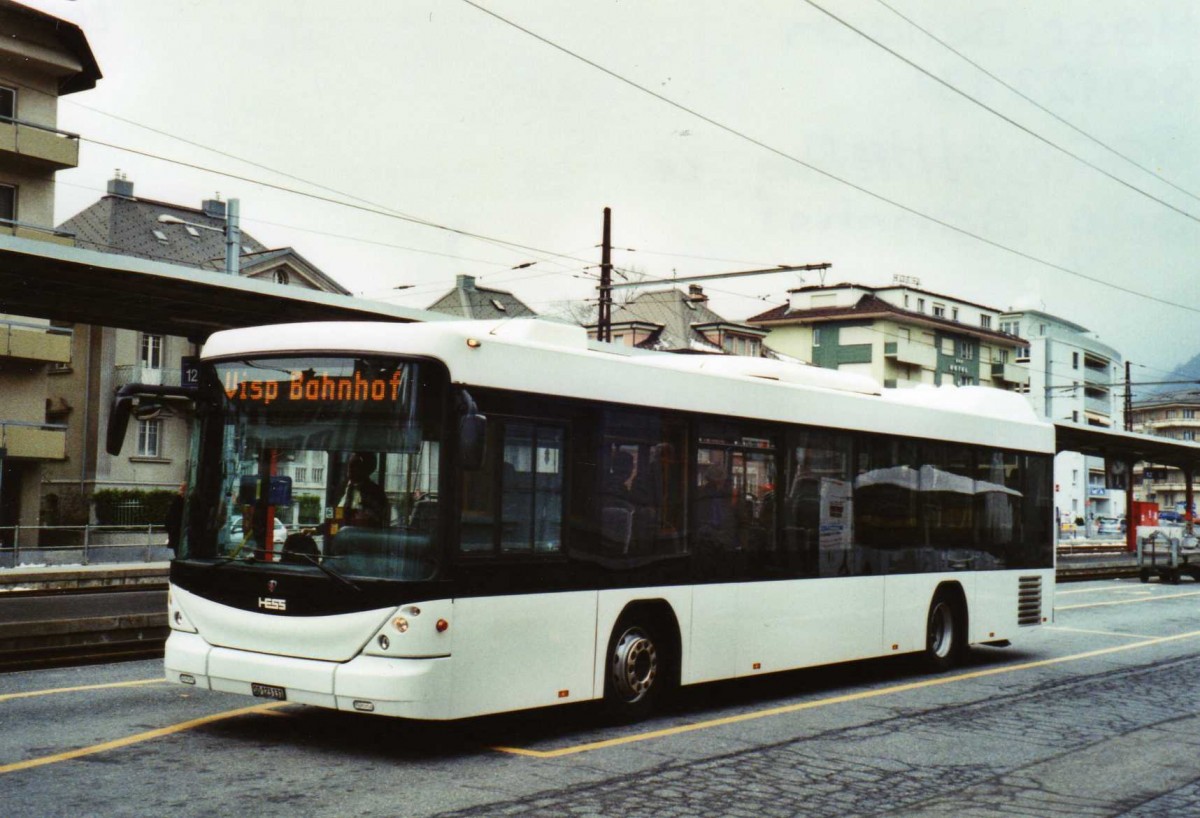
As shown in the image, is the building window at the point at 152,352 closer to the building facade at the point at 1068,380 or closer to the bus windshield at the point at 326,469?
the bus windshield at the point at 326,469

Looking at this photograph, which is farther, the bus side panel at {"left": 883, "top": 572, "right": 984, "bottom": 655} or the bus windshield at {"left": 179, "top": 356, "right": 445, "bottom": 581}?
the bus side panel at {"left": 883, "top": 572, "right": 984, "bottom": 655}

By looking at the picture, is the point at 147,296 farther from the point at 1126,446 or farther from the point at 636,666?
the point at 1126,446

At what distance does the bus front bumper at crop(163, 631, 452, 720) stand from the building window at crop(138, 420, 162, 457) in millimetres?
43453

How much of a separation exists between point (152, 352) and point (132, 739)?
4507 centimetres

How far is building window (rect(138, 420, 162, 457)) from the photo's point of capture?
49.6m

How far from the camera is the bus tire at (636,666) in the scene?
945cm

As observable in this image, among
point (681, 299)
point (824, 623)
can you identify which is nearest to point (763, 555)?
point (824, 623)

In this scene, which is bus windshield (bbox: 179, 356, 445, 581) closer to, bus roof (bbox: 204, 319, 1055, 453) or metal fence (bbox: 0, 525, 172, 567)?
bus roof (bbox: 204, 319, 1055, 453)

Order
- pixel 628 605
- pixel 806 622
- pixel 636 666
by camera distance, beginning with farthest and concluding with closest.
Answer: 1. pixel 806 622
2. pixel 636 666
3. pixel 628 605

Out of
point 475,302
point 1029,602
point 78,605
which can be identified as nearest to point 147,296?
point 78,605

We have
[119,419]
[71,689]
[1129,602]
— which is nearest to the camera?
[119,419]

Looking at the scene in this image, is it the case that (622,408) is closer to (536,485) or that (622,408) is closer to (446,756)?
(536,485)

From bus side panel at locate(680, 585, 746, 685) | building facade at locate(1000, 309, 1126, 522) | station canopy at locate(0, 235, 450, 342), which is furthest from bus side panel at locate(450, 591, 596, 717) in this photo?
building facade at locate(1000, 309, 1126, 522)

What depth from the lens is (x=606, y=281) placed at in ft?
106
